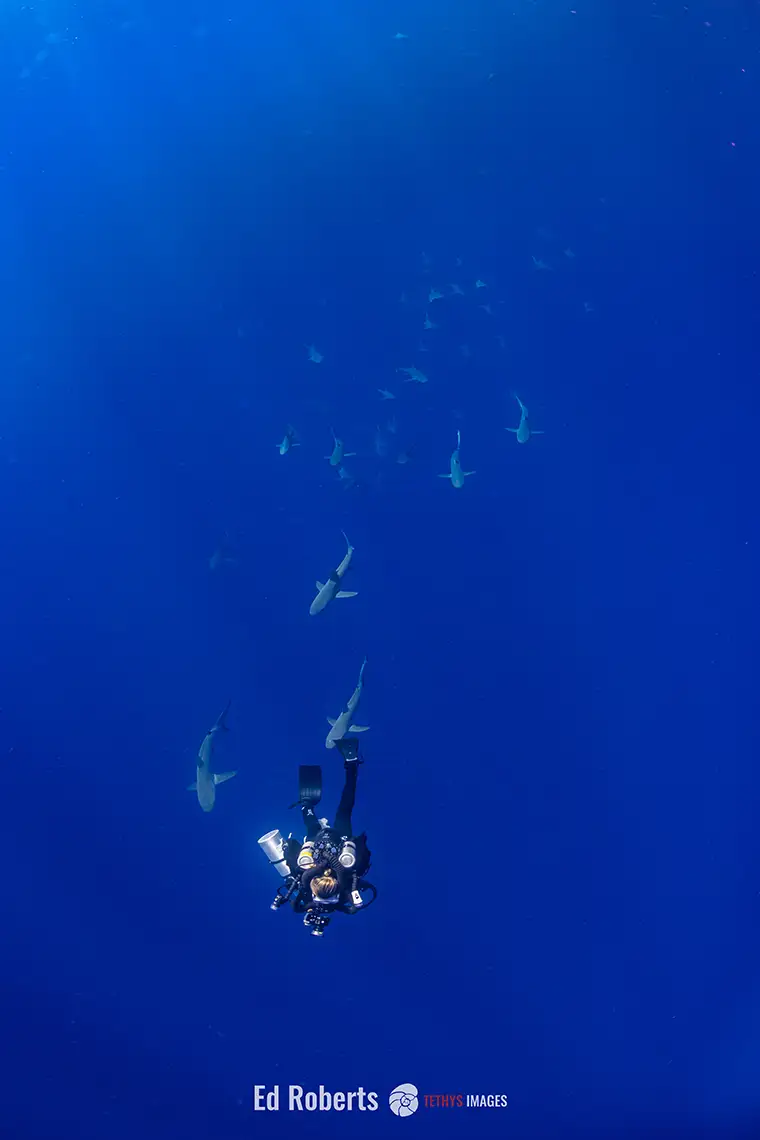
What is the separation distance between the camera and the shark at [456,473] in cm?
1000

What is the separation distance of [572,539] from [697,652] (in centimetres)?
203

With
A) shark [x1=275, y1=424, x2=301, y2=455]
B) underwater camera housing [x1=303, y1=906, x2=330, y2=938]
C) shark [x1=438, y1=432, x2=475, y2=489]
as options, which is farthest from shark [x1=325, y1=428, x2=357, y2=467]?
underwater camera housing [x1=303, y1=906, x2=330, y2=938]

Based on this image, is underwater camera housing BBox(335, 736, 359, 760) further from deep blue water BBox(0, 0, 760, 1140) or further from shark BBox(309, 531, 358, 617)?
deep blue water BBox(0, 0, 760, 1140)

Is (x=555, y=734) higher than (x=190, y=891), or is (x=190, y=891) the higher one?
(x=555, y=734)

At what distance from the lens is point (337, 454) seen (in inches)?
393

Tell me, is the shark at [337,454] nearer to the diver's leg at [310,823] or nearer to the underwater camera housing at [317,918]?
the diver's leg at [310,823]

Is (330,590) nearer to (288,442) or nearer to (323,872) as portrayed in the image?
(288,442)

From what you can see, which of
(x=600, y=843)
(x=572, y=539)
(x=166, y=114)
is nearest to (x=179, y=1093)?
(x=600, y=843)

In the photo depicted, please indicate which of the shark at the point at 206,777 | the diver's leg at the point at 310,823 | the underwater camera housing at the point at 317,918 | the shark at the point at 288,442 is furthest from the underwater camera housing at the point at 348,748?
the shark at the point at 288,442

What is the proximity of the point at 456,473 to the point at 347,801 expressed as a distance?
4050 millimetres

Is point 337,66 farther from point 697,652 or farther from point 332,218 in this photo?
Answer: point 697,652

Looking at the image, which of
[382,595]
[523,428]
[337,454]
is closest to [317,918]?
[382,595]

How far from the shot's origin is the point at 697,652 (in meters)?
10.5

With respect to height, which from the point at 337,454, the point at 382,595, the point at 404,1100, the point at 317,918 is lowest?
the point at 404,1100
